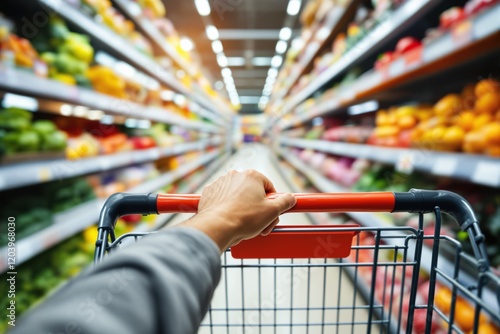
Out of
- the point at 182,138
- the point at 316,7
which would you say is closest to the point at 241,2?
the point at 316,7

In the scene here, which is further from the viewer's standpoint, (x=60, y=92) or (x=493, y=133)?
(x=60, y=92)

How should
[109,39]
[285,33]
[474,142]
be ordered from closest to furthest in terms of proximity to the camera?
[474,142], [109,39], [285,33]

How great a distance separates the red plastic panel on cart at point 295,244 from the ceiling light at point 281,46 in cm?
726

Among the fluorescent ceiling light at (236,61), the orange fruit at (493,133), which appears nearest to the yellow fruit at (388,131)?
the orange fruit at (493,133)

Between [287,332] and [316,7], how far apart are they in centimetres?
409

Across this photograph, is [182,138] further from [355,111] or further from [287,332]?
[287,332]

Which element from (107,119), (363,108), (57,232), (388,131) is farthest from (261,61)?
(57,232)

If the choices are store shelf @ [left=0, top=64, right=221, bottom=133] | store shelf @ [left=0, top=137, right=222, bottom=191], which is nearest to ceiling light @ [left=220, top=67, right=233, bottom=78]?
store shelf @ [left=0, top=64, right=221, bottom=133]

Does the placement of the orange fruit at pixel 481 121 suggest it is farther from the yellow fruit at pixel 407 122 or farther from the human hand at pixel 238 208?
the human hand at pixel 238 208

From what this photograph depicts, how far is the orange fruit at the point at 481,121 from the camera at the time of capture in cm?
125

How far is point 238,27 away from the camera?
6.26m

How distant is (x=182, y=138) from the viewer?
4.84 m

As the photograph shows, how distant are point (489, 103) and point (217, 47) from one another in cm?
688

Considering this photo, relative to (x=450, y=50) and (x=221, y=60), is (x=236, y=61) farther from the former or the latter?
(x=450, y=50)
